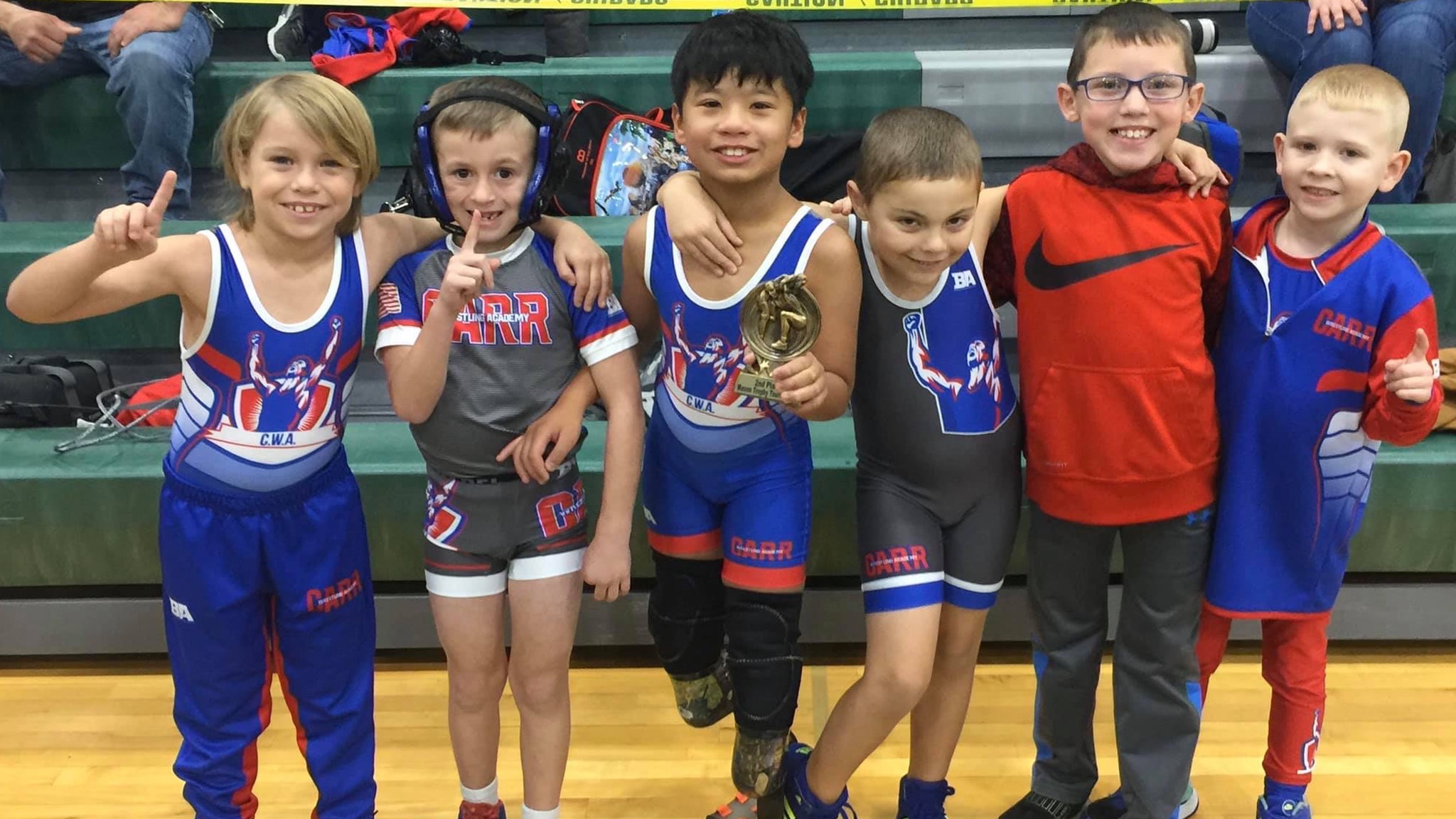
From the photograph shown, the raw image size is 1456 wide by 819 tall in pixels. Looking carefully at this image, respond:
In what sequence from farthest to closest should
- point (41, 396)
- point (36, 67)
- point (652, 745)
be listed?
point (36, 67), point (41, 396), point (652, 745)

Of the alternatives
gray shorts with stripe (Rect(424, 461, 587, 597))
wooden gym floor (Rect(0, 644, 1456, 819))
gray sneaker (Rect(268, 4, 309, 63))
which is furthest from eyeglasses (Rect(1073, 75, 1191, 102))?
gray sneaker (Rect(268, 4, 309, 63))

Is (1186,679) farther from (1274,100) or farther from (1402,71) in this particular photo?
(1274,100)

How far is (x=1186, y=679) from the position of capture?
1922 mm

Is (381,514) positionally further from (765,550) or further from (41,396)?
(765,550)

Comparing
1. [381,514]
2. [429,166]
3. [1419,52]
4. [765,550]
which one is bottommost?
[381,514]

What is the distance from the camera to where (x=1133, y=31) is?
5.73 ft

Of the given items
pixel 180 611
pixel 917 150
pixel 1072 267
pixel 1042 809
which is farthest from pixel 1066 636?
pixel 180 611

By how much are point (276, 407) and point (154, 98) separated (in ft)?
6.38

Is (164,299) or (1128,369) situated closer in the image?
(1128,369)

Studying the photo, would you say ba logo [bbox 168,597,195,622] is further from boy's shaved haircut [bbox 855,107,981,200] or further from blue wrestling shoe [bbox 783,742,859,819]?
boy's shaved haircut [bbox 855,107,981,200]

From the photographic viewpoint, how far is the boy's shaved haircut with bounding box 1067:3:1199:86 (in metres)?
1.75

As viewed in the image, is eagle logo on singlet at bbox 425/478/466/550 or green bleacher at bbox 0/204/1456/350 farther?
green bleacher at bbox 0/204/1456/350

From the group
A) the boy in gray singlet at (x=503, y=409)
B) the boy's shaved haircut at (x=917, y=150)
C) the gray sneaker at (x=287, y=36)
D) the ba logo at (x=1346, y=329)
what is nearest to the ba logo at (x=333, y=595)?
the boy in gray singlet at (x=503, y=409)

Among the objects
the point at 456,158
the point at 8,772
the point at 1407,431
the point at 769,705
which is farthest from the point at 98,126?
the point at 1407,431
